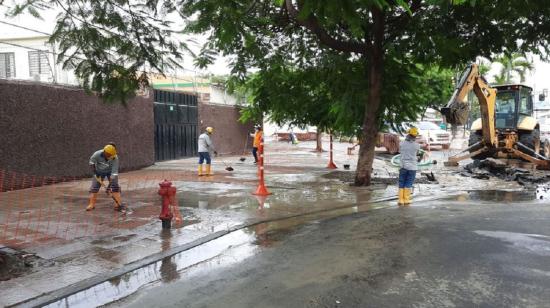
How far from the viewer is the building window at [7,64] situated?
11.6 metres

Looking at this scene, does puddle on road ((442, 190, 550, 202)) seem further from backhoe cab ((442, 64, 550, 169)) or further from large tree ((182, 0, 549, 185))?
backhoe cab ((442, 64, 550, 169))

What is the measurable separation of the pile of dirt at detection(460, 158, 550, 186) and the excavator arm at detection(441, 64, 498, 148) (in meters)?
0.74

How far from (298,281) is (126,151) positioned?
12803mm

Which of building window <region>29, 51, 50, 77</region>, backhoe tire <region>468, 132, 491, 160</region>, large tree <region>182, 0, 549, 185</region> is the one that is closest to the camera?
large tree <region>182, 0, 549, 185</region>

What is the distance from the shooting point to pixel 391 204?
9961mm

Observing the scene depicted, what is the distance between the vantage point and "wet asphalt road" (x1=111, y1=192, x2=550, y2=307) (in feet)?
14.7

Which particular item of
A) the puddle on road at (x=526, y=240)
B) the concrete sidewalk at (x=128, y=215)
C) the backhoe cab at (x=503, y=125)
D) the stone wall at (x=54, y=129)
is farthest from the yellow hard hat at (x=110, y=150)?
the backhoe cab at (x=503, y=125)

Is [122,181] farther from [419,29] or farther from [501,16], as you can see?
[501,16]

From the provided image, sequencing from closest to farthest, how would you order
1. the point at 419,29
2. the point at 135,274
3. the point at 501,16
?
the point at 135,274 < the point at 501,16 < the point at 419,29

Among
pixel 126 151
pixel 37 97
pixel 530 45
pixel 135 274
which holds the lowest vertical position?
pixel 135 274

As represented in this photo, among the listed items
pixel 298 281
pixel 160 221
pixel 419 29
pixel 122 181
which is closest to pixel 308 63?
pixel 419 29

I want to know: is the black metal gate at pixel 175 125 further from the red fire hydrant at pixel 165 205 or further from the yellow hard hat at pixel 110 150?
the red fire hydrant at pixel 165 205

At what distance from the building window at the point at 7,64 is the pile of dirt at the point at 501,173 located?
42.9ft

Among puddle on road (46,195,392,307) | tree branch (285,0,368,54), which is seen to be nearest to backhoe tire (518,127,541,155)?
tree branch (285,0,368,54)
